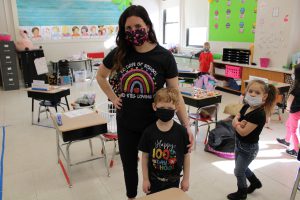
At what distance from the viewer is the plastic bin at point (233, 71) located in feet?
20.3

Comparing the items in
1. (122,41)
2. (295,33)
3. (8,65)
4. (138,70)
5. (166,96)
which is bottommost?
(8,65)

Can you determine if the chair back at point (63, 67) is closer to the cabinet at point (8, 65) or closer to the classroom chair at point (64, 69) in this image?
the classroom chair at point (64, 69)

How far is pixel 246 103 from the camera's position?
218 cm

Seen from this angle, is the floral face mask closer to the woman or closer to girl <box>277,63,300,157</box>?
the woman

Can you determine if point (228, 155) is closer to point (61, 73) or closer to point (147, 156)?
point (147, 156)

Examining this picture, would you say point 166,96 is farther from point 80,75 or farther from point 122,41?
point 80,75

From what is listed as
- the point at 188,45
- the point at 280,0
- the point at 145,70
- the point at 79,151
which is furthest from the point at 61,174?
the point at 188,45

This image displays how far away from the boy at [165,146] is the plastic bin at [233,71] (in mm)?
5092

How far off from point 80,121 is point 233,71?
15.5 ft

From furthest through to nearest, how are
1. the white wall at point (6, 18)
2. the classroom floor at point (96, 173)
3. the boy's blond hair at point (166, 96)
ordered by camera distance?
1. the white wall at point (6, 18)
2. the classroom floor at point (96, 173)
3. the boy's blond hair at point (166, 96)

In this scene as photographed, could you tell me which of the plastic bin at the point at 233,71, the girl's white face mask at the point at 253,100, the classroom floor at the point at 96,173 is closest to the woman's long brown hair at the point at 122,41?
the girl's white face mask at the point at 253,100

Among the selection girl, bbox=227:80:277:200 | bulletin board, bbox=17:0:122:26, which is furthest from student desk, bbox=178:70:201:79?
bulletin board, bbox=17:0:122:26

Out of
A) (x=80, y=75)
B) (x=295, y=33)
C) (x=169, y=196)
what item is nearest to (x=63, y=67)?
(x=80, y=75)

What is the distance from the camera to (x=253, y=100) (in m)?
2.05
